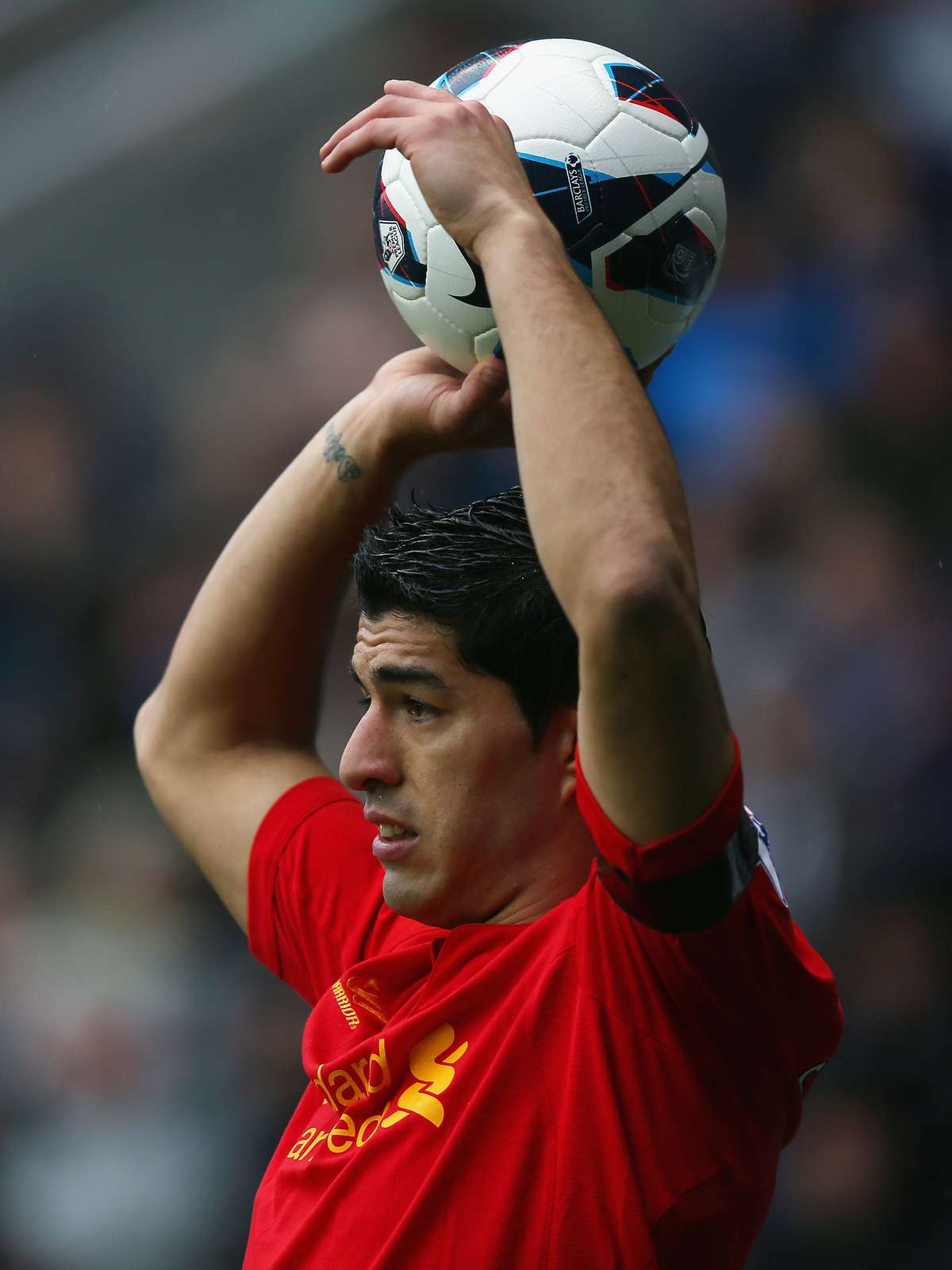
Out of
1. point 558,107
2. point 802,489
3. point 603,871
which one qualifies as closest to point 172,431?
point 802,489

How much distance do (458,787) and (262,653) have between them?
0.66 meters

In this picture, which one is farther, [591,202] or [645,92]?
[645,92]

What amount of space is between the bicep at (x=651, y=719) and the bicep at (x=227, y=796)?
106 cm

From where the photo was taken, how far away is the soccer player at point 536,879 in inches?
49.7

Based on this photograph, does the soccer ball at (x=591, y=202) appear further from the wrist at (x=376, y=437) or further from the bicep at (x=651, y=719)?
the bicep at (x=651, y=719)

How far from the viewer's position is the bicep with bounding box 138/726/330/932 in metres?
2.24

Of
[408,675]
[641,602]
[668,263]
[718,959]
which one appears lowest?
[718,959]

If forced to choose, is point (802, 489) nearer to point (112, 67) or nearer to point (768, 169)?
point (768, 169)

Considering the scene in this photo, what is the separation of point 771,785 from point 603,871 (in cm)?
254

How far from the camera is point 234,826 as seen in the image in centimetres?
224

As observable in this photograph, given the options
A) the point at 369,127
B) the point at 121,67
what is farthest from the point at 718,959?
the point at 121,67

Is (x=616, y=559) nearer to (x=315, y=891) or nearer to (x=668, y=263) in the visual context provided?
(x=668, y=263)

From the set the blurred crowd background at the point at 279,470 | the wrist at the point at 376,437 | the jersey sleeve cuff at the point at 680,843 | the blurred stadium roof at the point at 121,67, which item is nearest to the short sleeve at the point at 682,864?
the jersey sleeve cuff at the point at 680,843

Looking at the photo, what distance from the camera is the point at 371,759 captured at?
1.76 m
